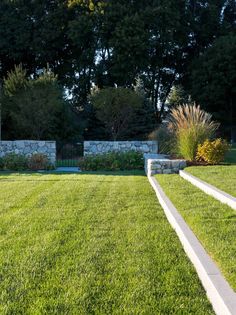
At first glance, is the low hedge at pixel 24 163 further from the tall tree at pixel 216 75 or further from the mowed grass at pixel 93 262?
the tall tree at pixel 216 75

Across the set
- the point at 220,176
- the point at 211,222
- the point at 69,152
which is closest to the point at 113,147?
the point at 69,152

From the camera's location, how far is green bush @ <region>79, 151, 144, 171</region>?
43.2ft

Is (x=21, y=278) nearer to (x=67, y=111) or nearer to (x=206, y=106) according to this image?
(x=67, y=111)

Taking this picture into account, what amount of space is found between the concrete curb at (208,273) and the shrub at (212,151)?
5.66 meters

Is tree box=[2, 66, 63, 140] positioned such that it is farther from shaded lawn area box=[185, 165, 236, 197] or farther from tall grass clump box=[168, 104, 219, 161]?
shaded lawn area box=[185, 165, 236, 197]

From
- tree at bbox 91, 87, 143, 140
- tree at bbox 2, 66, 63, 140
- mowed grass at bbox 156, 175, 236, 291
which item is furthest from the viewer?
tree at bbox 91, 87, 143, 140

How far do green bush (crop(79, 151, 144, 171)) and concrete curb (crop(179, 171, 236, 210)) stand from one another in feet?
17.3

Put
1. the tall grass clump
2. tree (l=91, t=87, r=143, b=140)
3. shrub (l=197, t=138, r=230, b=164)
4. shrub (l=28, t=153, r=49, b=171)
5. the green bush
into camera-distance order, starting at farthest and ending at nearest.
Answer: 1. tree (l=91, t=87, r=143, b=140)
2. shrub (l=28, t=153, r=49, b=171)
3. the green bush
4. the tall grass clump
5. shrub (l=197, t=138, r=230, b=164)

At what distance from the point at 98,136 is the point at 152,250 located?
1861 cm

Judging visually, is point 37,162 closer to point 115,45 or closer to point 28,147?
point 28,147

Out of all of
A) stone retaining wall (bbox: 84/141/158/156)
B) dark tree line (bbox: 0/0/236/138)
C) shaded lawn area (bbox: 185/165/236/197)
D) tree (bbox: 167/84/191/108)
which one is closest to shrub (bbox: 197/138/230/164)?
shaded lawn area (bbox: 185/165/236/197)

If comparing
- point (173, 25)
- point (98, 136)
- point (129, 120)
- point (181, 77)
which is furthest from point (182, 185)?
point (181, 77)

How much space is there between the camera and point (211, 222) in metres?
4.27

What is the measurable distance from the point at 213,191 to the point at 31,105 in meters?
13.0
